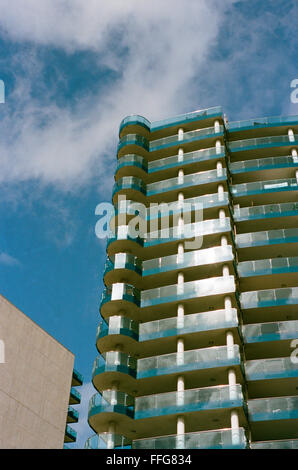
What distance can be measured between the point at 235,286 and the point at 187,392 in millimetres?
8917

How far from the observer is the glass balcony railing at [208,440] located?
33688 mm

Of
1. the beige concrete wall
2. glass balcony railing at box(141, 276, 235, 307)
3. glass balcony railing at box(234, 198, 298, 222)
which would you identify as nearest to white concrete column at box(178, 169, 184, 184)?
glass balcony railing at box(234, 198, 298, 222)

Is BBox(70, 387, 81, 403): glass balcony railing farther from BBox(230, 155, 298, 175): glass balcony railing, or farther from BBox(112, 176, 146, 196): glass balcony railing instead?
BBox(230, 155, 298, 175): glass balcony railing

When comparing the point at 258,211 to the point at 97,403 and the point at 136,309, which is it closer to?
the point at 136,309

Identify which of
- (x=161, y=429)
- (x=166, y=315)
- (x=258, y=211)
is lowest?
(x=161, y=429)

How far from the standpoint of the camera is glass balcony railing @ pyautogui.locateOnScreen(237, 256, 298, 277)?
4391cm

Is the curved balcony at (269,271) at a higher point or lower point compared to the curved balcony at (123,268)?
lower

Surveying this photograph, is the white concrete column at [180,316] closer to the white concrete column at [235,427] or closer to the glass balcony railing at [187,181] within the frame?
the white concrete column at [235,427]

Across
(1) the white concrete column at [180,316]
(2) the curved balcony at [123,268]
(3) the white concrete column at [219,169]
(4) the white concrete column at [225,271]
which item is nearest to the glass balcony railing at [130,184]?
(3) the white concrete column at [219,169]

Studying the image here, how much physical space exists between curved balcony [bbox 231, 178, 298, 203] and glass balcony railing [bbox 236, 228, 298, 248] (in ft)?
14.7

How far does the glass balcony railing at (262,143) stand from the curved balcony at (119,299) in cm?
1810

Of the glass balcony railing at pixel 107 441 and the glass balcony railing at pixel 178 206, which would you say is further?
the glass balcony railing at pixel 178 206

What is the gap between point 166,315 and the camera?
44688mm

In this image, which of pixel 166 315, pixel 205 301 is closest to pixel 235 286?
pixel 205 301
